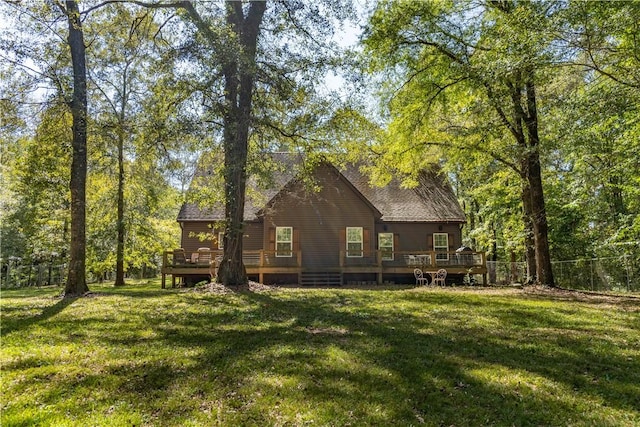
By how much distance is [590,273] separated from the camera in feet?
61.1

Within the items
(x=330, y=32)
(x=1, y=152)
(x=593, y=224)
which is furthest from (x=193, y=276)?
(x=593, y=224)

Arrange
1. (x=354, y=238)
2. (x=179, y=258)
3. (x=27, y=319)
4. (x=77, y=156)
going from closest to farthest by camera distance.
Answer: (x=27, y=319)
(x=77, y=156)
(x=179, y=258)
(x=354, y=238)

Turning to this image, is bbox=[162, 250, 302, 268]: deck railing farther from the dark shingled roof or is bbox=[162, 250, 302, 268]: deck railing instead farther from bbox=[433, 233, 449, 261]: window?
bbox=[433, 233, 449, 261]: window

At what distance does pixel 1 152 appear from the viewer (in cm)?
1343

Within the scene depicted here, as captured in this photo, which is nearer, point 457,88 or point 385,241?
point 457,88

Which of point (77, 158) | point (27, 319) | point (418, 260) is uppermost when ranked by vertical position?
point (77, 158)

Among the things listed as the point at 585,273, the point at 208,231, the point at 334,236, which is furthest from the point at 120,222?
the point at 585,273

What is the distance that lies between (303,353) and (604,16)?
9.90 metres

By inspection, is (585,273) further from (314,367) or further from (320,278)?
(314,367)

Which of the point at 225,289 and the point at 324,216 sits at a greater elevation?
the point at 324,216

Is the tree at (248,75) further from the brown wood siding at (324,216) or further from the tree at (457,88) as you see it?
the brown wood siding at (324,216)

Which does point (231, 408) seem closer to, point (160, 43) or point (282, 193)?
point (160, 43)

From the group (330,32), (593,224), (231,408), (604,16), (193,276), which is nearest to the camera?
(231,408)

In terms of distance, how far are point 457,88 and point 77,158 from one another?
1320cm
